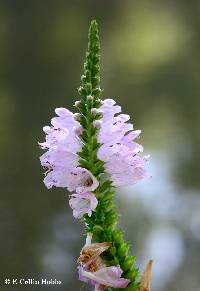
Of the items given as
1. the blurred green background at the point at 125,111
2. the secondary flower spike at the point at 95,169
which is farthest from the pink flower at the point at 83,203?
the blurred green background at the point at 125,111

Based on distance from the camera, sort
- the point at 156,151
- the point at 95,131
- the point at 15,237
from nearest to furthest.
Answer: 1. the point at 95,131
2. the point at 15,237
3. the point at 156,151

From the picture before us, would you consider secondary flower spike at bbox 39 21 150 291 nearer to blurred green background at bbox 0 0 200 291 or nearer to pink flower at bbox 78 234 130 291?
pink flower at bbox 78 234 130 291

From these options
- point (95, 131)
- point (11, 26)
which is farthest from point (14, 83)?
point (95, 131)

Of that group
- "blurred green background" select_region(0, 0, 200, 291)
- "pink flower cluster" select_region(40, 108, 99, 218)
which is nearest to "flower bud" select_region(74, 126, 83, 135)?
"pink flower cluster" select_region(40, 108, 99, 218)

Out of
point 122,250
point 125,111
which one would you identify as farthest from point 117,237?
point 125,111

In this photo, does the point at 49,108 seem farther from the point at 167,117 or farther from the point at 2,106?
the point at 167,117

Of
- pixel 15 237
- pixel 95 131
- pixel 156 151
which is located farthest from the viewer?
pixel 156 151

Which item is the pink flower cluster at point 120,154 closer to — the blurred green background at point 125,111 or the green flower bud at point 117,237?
the green flower bud at point 117,237

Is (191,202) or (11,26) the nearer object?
(191,202)

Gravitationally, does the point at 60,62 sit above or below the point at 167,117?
above
